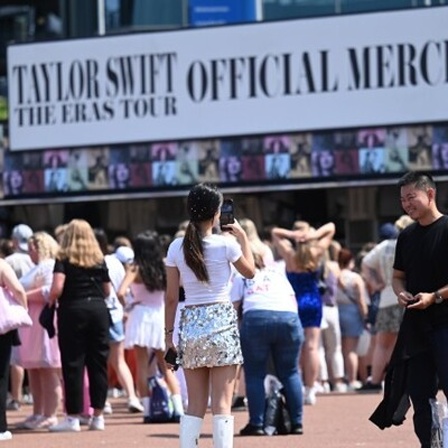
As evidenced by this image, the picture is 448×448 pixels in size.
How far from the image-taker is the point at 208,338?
384 inches

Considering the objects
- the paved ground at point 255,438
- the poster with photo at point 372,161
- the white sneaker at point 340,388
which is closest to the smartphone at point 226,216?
the paved ground at point 255,438

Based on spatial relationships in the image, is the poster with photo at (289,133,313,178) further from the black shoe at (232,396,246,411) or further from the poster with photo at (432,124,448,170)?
the black shoe at (232,396,246,411)

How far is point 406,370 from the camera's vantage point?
9969 mm

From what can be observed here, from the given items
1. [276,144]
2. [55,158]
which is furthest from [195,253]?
[55,158]

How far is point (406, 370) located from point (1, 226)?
70.1 feet

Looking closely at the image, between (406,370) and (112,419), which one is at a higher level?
(406,370)

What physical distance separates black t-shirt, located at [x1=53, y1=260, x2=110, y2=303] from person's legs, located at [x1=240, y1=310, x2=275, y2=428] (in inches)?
58.2

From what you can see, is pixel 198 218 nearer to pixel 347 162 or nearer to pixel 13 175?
pixel 347 162

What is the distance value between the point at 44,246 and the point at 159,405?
178 centimetres

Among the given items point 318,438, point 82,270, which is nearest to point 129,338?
point 82,270

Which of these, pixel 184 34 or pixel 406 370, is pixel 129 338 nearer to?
pixel 406 370

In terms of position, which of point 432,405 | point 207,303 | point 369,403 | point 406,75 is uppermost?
point 406,75

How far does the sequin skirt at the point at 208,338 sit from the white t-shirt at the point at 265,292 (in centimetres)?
360

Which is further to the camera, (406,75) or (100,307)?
(406,75)
